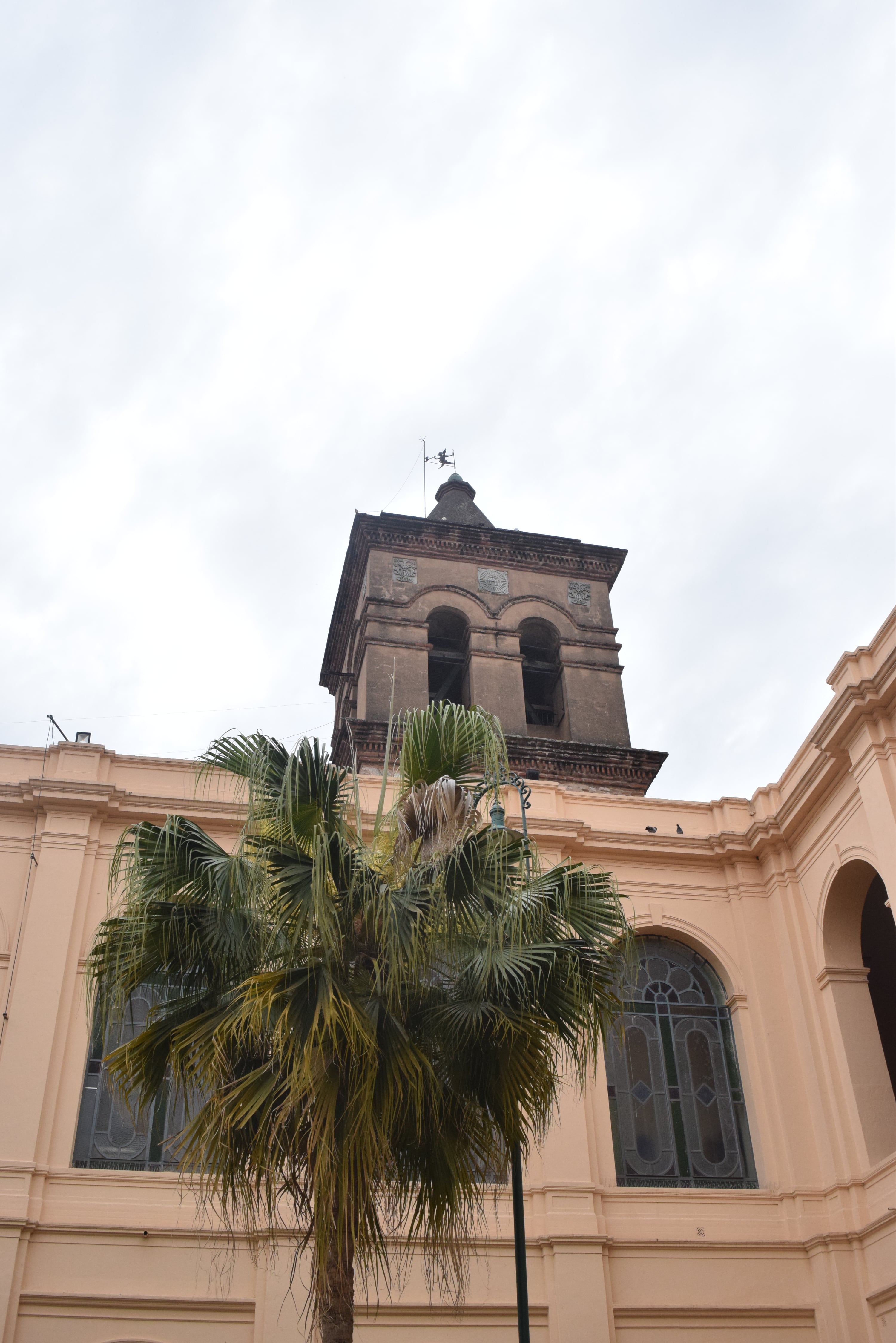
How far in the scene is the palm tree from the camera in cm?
966

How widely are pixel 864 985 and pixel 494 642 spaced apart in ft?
36.4

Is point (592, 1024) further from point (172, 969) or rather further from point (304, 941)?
point (172, 969)

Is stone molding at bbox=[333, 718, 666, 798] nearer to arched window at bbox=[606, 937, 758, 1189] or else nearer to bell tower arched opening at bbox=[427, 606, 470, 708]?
bell tower arched opening at bbox=[427, 606, 470, 708]

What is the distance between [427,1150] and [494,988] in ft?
4.26

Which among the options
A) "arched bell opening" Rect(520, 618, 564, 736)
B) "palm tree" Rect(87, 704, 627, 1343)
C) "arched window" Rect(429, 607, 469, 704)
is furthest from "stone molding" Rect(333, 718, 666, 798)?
"palm tree" Rect(87, 704, 627, 1343)

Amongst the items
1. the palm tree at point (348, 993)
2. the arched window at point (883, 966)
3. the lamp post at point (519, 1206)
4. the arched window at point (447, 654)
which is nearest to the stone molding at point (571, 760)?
the arched window at point (447, 654)

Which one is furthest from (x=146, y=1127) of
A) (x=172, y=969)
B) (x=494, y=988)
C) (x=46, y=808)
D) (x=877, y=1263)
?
(x=877, y=1263)

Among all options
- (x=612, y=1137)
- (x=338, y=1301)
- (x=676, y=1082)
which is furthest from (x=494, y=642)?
(x=338, y=1301)

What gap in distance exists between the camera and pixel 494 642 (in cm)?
2652

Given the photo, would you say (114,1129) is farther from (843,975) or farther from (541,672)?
(541,672)

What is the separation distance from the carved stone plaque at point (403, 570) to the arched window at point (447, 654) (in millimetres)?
888

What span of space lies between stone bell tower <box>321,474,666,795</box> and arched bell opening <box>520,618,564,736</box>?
29 millimetres

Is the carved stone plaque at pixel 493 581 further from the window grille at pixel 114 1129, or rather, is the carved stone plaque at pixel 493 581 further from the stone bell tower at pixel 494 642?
the window grille at pixel 114 1129

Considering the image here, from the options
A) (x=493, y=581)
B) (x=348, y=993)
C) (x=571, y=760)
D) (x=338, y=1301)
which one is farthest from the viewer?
(x=493, y=581)
